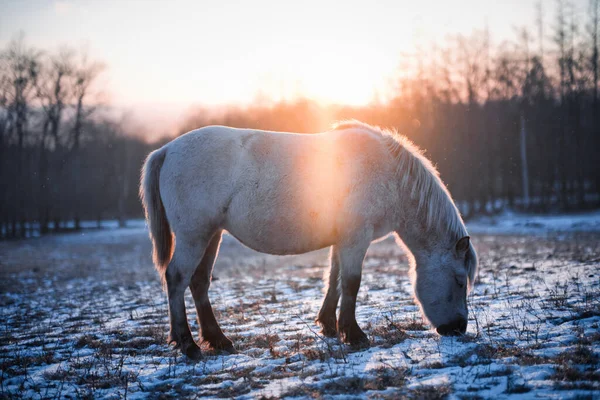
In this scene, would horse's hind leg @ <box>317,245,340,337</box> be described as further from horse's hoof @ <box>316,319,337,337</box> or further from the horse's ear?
the horse's ear

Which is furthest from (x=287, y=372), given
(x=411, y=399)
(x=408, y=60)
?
(x=408, y=60)

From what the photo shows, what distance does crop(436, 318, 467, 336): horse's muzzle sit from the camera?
497 cm

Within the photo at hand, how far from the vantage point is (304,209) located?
5109mm

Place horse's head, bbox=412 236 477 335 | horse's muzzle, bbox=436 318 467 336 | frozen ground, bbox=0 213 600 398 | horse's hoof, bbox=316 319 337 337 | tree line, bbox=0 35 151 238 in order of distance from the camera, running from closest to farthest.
→ 1. frozen ground, bbox=0 213 600 398
2. horse's muzzle, bbox=436 318 467 336
3. horse's head, bbox=412 236 477 335
4. horse's hoof, bbox=316 319 337 337
5. tree line, bbox=0 35 151 238

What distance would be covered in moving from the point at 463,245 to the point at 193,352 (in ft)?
10.4

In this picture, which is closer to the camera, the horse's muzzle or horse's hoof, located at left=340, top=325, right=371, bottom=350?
horse's hoof, located at left=340, top=325, right=371, bottom=350

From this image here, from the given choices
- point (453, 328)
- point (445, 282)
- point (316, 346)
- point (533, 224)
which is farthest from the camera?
point (533, 224)

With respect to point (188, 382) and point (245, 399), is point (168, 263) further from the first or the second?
point (245, 399)

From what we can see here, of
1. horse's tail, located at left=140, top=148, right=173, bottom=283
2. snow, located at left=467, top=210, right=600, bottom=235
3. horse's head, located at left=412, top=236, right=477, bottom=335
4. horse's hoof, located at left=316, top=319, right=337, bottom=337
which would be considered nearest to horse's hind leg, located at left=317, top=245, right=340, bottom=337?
horse's hoof, located at left=316, top=319, right=337, bottom=337

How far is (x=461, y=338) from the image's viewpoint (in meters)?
4.65

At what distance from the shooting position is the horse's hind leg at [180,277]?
498cm

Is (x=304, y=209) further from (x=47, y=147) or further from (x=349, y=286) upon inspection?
(x=47, y=147)

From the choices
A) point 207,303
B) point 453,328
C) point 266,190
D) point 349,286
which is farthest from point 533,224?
point 207,303

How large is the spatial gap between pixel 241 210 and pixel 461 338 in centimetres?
266
